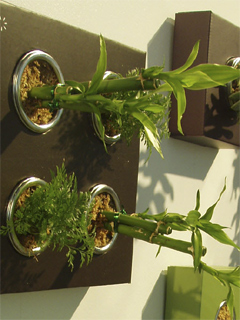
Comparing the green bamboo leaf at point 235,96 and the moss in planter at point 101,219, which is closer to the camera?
the moss in planter at point 101,219

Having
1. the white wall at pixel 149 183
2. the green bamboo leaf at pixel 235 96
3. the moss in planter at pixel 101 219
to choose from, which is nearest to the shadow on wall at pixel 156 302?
the white wall at pixel 149 183

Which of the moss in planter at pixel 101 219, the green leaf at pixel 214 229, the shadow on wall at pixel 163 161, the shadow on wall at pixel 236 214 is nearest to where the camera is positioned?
the green leaf at pixel 214 229

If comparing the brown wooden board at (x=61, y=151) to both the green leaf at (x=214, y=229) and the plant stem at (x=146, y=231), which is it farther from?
the green leaf at (x=214, y=229)

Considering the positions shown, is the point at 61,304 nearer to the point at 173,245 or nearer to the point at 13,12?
the point at 173,245

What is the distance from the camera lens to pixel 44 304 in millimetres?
804

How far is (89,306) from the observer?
88 centimetres

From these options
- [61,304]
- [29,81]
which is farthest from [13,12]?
[61,304]

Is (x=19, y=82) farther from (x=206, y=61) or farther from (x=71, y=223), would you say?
(x=206, y=61)

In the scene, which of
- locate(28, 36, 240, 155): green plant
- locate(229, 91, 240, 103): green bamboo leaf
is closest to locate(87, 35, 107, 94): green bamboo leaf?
locate(28, 36, 240, 155): green plant

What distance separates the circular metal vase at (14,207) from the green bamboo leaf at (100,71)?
0.14 metres

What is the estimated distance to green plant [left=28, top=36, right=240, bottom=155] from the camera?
0.60 meters

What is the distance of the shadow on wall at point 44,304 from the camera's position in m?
0.75

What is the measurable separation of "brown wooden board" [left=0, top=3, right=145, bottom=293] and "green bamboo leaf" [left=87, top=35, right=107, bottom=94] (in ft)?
0.34

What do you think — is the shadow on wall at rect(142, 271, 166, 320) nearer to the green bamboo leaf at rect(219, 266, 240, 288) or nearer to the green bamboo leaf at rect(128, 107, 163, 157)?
the green bamboo leaf at rect(219, 266, 240, 288)
